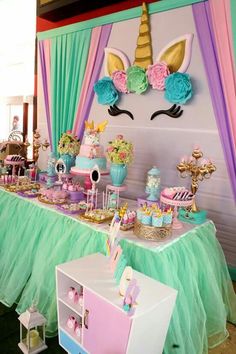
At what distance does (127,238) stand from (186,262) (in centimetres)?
33

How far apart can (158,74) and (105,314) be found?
1.77 m

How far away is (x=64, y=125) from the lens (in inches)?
123

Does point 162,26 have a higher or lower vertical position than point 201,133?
higher

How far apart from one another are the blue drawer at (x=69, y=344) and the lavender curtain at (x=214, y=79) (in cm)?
145

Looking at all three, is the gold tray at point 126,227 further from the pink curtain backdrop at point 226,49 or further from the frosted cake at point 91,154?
the pink curtain backdrop at point 226,49

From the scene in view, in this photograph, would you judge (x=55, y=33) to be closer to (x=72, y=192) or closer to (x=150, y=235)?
(x=72, y=192)

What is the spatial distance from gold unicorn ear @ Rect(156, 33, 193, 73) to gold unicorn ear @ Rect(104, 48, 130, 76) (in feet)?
1.16

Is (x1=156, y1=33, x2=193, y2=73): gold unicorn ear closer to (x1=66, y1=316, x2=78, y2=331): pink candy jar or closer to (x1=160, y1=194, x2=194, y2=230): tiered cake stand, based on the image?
(x1=160, y1=194, x2=194, y2=230): tiered cake stand

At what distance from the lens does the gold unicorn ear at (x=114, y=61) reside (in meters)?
2.59

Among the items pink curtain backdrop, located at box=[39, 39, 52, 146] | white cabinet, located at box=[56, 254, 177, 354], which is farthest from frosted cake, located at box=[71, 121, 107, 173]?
pink curtain backdrop, located at box=[39, 39, 52, 146]

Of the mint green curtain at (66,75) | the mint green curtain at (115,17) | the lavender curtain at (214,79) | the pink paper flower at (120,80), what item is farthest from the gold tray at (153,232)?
the mint green curtain at (66,75)

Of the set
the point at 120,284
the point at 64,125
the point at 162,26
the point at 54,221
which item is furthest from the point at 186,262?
the point at 64,125

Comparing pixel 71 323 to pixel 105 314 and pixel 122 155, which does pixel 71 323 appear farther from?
pixel 122 155

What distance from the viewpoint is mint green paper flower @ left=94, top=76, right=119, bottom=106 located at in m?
2.64
